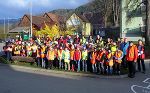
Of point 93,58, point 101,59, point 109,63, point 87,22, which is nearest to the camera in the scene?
point 109,63

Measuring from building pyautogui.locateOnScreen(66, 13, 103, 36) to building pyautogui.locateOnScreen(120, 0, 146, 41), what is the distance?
23765 mm

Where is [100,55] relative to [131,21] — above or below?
below

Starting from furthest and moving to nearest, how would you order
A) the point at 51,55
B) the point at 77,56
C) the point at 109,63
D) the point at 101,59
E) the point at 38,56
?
1. the point at 38,56
2. the point at 51,55
3. the point at 77,56
4. the point at 101,59
5. the point at 109,63

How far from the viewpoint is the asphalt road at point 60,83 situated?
1665cm

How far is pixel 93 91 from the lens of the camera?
16.4m

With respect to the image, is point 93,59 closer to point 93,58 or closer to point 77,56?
point 93,58

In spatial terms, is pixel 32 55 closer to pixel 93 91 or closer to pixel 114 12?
pixel 93 91

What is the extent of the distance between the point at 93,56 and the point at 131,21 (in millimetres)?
33338

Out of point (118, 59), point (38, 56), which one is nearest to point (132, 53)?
point (118, 59)

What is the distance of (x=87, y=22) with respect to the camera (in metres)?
95.6

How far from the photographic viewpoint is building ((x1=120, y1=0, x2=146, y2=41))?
53.4 m

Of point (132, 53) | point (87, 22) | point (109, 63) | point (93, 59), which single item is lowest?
point (109, 63)

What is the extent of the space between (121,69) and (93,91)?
6486 millimetres

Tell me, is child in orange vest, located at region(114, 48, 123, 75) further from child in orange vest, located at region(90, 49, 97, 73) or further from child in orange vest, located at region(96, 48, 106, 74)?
child in orange vest, located at region(90, 49, 97, 73)
